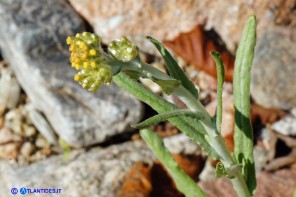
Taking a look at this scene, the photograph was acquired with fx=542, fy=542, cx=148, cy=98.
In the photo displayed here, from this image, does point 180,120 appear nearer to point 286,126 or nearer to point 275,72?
point 286,126

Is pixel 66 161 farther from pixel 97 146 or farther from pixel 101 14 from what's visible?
pixel 101 14

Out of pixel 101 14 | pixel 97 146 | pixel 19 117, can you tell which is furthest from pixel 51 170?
pixel 101 14

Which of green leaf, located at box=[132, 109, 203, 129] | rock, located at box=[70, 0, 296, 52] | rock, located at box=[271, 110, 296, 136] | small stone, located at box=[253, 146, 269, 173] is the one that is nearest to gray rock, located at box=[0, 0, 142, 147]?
rock, located at box=[70, 0, 296, 52]

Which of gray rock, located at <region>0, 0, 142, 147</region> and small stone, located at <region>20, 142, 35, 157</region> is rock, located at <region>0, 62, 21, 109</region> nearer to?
gray rock, located at <region>0, 0, 142, 147</region>

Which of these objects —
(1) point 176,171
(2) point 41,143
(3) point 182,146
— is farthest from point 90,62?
(2) point 41,143

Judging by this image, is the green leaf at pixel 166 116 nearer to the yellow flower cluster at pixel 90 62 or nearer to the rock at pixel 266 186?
the yellow flower cluster at pixel 90 62

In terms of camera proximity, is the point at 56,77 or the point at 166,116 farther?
the point at 56,77
